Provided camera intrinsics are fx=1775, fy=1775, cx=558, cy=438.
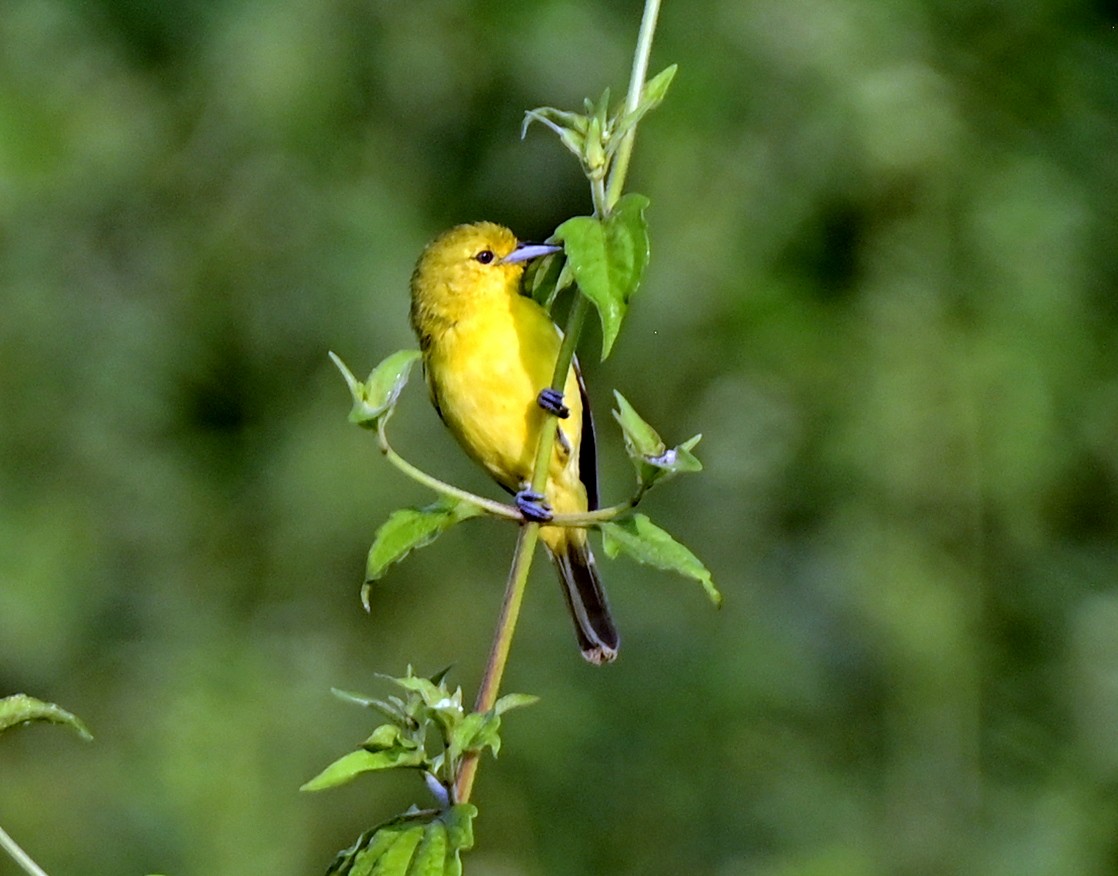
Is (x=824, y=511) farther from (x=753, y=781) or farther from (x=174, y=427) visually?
(x=174, y=427)

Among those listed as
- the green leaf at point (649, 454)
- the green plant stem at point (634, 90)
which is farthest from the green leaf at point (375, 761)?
the green plant stem at point (634, 90)

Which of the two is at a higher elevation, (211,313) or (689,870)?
(211,313)

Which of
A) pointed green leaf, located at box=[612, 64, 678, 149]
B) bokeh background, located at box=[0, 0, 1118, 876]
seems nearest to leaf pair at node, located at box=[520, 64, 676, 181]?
pointed green leaf, located at box=[612, 64, 678, 149]

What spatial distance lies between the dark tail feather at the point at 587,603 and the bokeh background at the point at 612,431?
1.09 m

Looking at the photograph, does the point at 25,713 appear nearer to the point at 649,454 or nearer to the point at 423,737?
the point at 423,737

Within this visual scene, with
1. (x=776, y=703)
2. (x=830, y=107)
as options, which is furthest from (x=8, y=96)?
(x=776, y=703)

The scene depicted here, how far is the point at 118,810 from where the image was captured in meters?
5.14

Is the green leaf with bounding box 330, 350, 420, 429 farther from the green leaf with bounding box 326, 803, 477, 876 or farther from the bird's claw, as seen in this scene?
the green leaf with bounding box 326, 803, 477, 876

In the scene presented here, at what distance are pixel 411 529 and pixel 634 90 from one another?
49 cm

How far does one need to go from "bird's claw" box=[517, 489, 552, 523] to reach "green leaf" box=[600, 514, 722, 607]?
69 mm

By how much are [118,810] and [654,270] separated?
2.20 m

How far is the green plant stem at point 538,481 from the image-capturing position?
158 centimetres

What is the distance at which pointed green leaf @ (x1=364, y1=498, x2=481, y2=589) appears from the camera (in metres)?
1.76

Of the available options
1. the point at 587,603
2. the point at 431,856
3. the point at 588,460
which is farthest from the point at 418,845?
the point at 587,603
